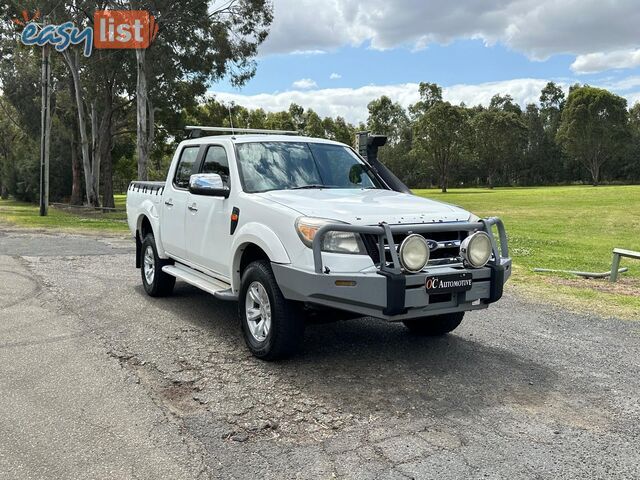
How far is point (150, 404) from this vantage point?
4262 mm

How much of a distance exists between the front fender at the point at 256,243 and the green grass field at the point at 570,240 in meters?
4.75

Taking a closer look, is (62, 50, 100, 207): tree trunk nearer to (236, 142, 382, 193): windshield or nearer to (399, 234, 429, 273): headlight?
(236, 142, 382, 193): windshield

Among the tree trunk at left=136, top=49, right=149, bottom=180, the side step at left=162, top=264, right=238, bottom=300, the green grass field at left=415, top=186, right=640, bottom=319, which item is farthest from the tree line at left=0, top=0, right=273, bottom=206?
the side step at left=162, top=264, right=238, bottom=300

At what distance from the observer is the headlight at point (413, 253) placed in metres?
4.48

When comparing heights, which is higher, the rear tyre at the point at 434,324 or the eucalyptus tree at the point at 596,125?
the eucalyptus tree at the point at 596,125

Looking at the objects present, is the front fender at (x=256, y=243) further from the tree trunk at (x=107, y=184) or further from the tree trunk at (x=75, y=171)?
the tree trunk at (x=75, y=171)

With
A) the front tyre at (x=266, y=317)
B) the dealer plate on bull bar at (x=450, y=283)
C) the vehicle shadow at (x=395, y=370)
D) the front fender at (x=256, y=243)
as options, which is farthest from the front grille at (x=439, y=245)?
the vehicle shadow at (x=395, y=370)

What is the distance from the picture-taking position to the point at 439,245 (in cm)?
486

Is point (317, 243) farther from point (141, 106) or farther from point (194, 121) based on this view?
point (194, 121)

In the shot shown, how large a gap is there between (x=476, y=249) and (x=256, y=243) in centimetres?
185

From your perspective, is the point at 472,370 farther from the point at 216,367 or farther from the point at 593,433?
the point at 216,367
